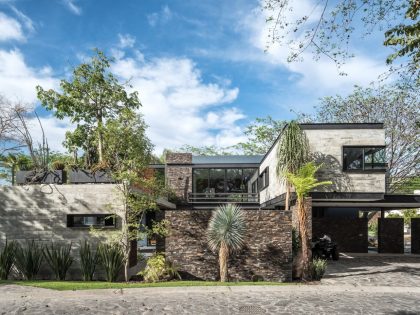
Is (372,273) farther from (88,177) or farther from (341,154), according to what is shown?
(88,177)

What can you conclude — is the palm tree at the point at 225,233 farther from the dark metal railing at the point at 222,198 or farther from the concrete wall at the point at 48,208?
the dark metal railing at the point at 222,198

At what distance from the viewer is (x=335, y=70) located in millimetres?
7277

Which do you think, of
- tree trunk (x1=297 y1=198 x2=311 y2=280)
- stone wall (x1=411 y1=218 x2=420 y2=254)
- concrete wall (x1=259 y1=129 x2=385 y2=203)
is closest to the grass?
tree trunk (x1=297 y1=198 x2=311 y2=280)

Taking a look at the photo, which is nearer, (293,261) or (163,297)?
(163,297)

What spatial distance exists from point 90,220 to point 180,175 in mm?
15065

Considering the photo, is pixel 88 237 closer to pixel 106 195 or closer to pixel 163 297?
pixel 106 195

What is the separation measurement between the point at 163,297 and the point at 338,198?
9636 millimetres

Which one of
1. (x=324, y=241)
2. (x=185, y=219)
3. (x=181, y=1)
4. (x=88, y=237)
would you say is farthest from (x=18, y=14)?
(x=324, y=241)

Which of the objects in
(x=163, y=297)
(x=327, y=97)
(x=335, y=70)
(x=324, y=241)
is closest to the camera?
(x=335, y=70)

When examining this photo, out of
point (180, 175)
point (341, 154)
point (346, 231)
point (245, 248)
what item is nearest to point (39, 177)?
point (245, 248)

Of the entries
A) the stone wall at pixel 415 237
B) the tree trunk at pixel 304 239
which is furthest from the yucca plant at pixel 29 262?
the stone wall at pixel 415 237

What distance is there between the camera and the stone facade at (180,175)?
93.7 feet

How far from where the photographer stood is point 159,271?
12195 mm

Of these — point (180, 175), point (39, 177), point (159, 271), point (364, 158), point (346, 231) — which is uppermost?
point (364, 158)
